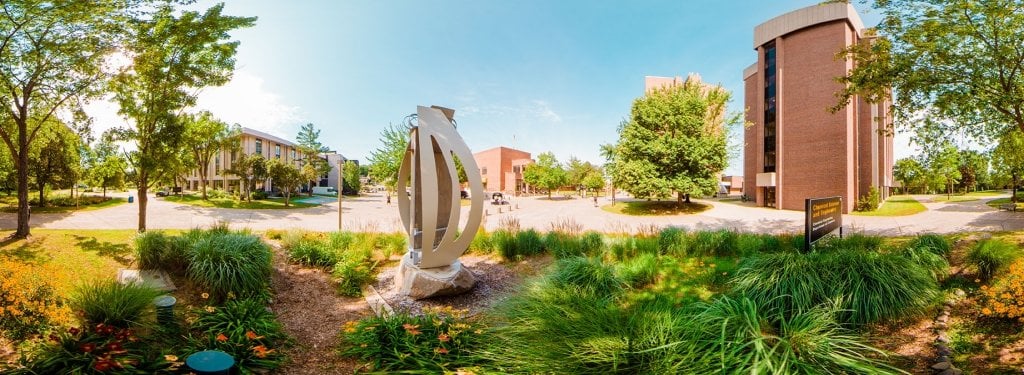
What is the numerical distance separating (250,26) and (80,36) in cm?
381

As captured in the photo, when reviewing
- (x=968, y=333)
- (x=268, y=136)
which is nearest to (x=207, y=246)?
(x=968, y=333)

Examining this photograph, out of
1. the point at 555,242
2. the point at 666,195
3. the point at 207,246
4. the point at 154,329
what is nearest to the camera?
the point at 154,329

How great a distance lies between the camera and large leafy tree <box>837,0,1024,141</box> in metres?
9.59

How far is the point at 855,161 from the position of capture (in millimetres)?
25141

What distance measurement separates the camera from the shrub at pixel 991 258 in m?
6.18

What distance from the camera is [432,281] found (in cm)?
669

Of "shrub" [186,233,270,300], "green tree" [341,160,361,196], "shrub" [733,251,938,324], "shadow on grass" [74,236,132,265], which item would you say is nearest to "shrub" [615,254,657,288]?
"shrub" [733,251,938,324]

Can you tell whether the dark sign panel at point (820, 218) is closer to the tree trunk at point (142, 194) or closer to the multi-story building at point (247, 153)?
the tree trunk at point (142, 194)

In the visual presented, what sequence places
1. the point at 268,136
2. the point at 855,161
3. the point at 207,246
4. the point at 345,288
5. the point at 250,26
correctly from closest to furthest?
the point at 207,246
the point at 345,288
the point at 250,26
the point at 855,161
the point at 268,136

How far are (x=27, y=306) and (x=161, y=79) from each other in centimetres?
911

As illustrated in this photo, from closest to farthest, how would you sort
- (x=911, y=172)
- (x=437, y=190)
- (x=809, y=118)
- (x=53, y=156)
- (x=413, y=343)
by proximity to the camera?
(x=413, y=343) → (x=437, y=190) → (x=53, y=156) → (x=809, y=118) → (x=911, y=172)

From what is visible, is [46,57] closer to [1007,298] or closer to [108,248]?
[108,248]

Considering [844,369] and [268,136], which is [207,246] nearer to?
[844,369]

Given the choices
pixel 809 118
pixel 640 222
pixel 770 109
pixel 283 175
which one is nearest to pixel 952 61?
pixel 640 222
